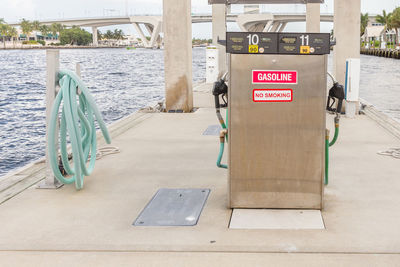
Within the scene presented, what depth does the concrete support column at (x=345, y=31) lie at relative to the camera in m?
12.8

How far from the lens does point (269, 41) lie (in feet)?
16.3

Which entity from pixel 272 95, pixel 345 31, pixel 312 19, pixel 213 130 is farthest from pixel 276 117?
pixel 312 19

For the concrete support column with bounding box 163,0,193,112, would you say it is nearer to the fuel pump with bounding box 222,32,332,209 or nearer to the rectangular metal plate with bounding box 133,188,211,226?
the rectangular metal plate with bounding box 133,188,211,226

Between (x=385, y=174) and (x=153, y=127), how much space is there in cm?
553

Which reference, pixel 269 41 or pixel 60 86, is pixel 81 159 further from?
pixel 269 41

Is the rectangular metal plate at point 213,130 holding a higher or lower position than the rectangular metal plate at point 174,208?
higher

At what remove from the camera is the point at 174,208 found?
5473 mm

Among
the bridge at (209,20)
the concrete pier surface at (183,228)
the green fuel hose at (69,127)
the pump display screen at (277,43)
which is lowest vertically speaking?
the concrete pier surface at (183,228)

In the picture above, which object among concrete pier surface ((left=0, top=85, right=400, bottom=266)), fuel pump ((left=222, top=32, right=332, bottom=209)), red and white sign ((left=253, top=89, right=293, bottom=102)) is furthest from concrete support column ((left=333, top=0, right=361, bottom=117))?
red and white sign ((left=253, top=89, right=293, bottom=102))

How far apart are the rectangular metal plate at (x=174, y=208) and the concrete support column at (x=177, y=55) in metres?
7.85

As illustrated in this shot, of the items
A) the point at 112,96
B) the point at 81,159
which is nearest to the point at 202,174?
the point at 81,159

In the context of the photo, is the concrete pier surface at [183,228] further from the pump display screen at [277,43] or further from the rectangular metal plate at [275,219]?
the pump display screen at [277,43]

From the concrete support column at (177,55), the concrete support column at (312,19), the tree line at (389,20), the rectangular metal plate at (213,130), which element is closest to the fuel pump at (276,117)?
the rectangular metal plate at (213,130)

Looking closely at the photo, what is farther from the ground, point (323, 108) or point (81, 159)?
point (323, 108)
